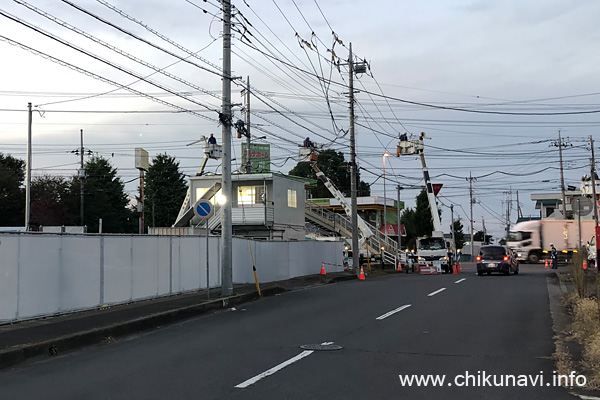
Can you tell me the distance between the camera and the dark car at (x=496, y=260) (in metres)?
32.5

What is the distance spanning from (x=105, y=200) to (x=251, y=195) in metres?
23.2

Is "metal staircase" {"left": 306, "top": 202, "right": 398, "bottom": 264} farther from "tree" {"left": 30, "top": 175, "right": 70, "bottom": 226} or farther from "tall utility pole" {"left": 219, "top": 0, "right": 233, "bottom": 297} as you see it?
"tall utility pole" {"left": 219, "top": 0, "right": 233, "bottom": 297}

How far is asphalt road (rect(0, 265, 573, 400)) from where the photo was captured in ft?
23.7

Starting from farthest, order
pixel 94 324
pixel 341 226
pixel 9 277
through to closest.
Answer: pixel 341 226
pixel 9 277
pixel 94 324

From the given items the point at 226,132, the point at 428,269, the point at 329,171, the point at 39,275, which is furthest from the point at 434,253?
the point at 329,171

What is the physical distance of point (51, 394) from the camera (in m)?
7.25

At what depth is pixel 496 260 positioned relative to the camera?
3259 cm

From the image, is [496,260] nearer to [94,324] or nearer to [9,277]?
[94,324]

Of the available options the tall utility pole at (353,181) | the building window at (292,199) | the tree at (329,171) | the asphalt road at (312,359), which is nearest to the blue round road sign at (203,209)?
the asphalt road at (312,359)

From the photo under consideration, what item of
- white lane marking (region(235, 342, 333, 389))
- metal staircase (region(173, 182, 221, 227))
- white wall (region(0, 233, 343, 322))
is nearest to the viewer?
white lane marking (region(235, 342, 333, 389))

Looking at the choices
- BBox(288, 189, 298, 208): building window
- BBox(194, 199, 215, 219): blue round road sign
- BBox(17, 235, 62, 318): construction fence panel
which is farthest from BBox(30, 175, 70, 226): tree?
BBox(17, 235, 62, 318): construction fence panel

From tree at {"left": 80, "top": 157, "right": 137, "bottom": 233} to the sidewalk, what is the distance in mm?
40255

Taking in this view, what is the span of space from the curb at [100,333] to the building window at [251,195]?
78.8ft

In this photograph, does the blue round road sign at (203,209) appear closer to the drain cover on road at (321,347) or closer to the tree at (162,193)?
the drain cover on road at (321,347)
